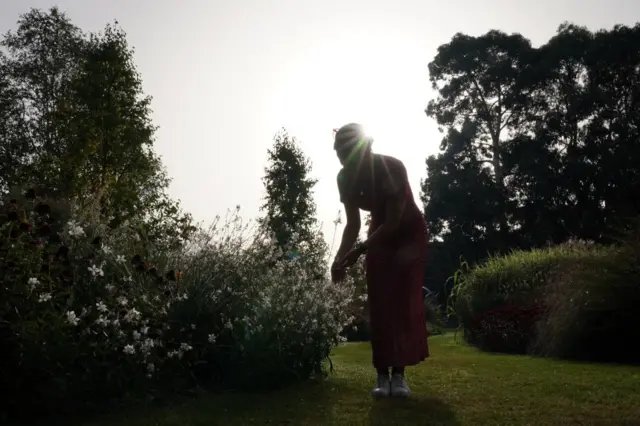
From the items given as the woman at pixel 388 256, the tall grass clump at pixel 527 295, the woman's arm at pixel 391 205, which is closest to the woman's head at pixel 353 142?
the woman at pixel 388 256

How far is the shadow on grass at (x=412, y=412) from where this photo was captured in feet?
13.6

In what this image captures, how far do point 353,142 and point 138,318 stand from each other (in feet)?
7.31

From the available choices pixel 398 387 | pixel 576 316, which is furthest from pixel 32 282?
pixel 576 316

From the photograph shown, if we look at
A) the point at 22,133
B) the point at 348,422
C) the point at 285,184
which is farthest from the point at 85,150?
the point at 348,422

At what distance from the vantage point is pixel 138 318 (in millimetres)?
4906

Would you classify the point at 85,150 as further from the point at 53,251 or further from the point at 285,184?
the point at 53,251

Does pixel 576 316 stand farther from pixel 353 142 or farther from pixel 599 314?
pixel 353 142

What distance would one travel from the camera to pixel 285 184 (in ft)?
110

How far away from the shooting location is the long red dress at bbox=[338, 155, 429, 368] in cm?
511

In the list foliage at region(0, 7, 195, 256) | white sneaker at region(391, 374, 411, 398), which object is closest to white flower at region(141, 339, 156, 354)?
white sneaker at region(391, 374, 411, 398)

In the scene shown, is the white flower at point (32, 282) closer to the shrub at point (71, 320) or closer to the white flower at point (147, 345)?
the shrub at point (71, 320)

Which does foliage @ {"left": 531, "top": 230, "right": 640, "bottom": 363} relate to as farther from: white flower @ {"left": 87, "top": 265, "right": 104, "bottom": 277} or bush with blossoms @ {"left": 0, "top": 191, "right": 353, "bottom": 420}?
white flower @ {"left": 87, "top": 265, "right": 104, "bottom": 277}

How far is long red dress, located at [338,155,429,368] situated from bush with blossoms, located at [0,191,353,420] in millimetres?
1000

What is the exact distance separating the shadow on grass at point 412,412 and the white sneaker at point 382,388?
117 mm
